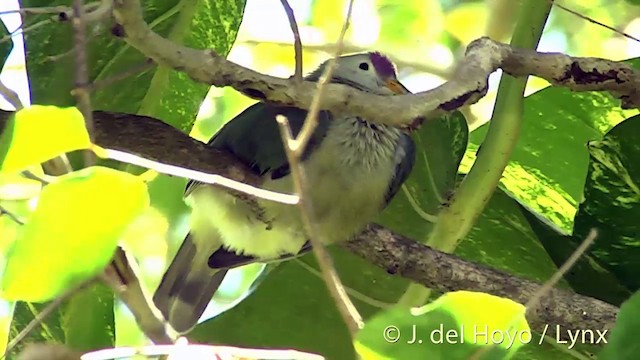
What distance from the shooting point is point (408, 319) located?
418 mm

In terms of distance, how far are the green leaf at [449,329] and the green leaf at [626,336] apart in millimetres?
55

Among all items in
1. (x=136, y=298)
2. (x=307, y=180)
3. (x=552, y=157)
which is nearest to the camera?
(x=136, y=298)

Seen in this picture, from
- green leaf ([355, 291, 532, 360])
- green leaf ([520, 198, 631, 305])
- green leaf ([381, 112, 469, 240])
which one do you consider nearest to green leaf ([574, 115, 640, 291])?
green leaf ([520, 198, 631, 305])

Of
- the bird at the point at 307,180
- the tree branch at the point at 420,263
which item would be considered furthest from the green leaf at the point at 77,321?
the tree branch at the point at 420,263

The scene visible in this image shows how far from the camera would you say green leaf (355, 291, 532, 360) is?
412 millimetres

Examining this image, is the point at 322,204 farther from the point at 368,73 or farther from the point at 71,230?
the point at 71,230

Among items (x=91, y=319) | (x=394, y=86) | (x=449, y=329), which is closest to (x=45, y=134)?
(x=449, y=329)

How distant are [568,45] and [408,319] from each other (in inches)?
66.4

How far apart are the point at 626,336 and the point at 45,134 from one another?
10.8 inches

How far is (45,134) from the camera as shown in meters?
0.41

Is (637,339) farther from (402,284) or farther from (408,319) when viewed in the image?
(402,284)

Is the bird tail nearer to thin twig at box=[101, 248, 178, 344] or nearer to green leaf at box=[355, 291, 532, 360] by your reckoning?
thin twig at box=[101, 248, 178, 344]

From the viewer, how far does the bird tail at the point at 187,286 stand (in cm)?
107

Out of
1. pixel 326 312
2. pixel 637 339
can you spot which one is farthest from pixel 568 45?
pixel 637 339
